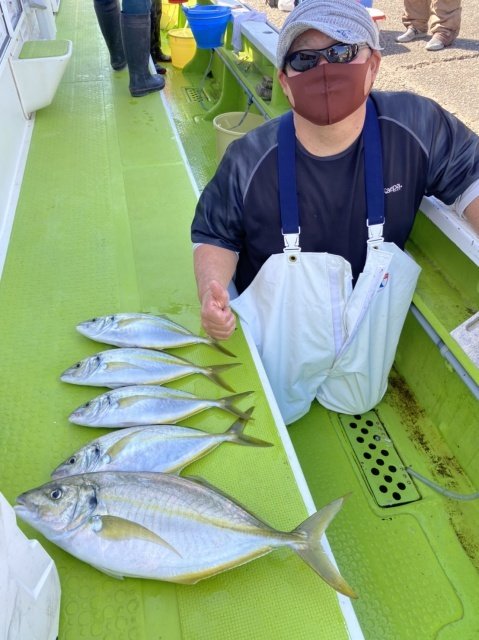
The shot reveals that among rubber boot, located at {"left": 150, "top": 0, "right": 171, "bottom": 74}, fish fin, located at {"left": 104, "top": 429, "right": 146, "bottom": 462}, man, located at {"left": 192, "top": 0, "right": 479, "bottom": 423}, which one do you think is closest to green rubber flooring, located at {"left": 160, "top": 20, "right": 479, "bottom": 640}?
man, located at {"left": 192, "top": 0, "right": 479, "bottom": 423}

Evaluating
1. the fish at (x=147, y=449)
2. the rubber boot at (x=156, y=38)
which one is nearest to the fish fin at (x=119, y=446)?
the fish at (x=147, y=449)

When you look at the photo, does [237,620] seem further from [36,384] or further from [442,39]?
[442,39]

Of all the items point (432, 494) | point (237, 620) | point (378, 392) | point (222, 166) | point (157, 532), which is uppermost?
point (222, 166)

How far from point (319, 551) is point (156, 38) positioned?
728 centimetres

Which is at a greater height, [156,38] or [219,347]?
[156,38]

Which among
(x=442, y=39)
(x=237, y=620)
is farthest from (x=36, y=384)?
(x=442, y=39)

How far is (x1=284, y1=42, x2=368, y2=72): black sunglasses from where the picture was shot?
68.1 inches

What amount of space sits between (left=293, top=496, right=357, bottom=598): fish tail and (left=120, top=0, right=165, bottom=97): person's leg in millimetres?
4419

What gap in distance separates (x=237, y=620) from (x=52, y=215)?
2.64 meters

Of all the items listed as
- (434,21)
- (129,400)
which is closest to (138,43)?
(129,400)

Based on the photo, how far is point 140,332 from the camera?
2115 millimetres

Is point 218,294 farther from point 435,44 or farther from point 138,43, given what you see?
point 435,44

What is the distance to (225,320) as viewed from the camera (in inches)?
73.3

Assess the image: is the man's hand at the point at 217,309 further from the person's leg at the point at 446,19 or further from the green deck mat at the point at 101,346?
the person's leg at the point at 446,19
